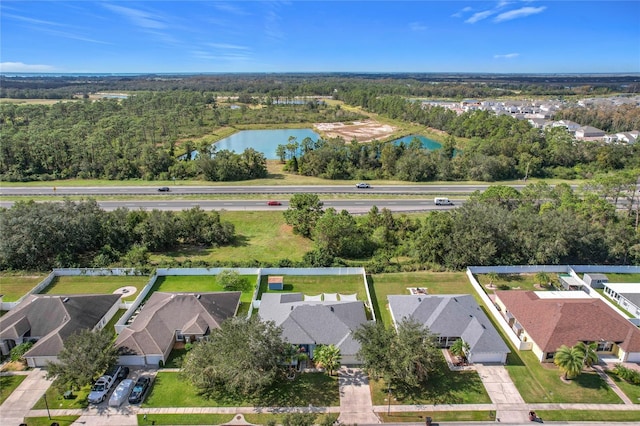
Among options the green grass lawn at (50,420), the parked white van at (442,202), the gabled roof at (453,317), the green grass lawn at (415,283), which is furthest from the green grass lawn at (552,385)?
the parked white van at (442,202)

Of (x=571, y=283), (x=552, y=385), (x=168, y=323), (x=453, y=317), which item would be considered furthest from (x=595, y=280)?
(x=168, y=323)

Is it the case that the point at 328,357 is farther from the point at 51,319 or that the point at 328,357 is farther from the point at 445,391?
the point at 51,319

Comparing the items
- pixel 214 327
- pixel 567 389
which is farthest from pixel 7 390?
pixel 567 389

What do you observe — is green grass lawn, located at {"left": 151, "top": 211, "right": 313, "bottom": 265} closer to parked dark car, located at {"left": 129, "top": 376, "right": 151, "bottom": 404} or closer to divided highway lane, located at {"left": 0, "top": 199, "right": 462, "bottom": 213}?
divided highway lane, located at {"left": 0, "top": 199, "right": 462, "bottom": 213}

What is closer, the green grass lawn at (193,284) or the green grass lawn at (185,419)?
the green grass lawn at (185,419)

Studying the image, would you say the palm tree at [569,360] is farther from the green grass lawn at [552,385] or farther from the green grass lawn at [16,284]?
the green grass lawn at [16,284]

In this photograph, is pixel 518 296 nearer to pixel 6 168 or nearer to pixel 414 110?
pixel 6 168
